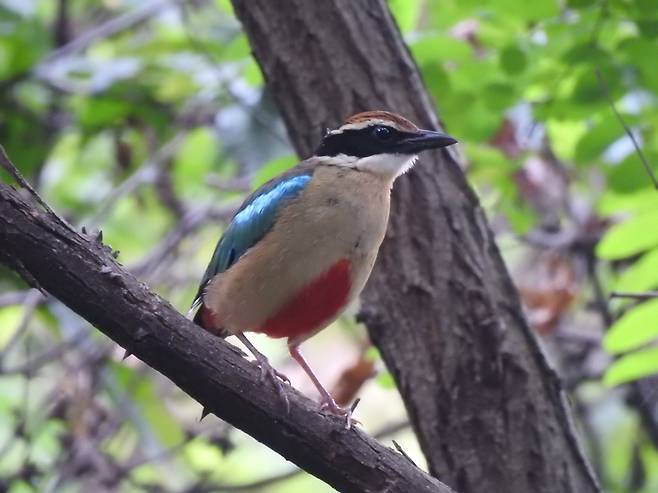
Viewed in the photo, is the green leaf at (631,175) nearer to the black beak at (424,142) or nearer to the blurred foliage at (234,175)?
the blurred foliage at (234,175)

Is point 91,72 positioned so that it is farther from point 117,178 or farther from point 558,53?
point 558,53

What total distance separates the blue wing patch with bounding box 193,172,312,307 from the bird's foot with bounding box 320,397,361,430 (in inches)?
25.2

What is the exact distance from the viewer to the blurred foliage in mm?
4324

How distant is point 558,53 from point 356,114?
35.0 inches

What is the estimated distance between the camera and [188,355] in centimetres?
291

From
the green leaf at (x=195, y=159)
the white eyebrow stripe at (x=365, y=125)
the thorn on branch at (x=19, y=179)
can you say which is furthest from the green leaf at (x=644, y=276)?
the green leaf at (x=195, y=159)

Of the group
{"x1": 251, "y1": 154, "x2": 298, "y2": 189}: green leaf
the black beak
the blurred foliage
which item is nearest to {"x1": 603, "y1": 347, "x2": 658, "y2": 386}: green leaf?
the blurred foliage

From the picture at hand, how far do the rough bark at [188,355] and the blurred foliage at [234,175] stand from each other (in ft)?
4.59

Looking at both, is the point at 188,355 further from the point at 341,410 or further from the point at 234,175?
the point at 234,175

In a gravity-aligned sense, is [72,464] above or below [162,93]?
below

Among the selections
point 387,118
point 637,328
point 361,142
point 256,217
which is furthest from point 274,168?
point 637,328

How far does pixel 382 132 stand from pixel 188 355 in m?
1.64

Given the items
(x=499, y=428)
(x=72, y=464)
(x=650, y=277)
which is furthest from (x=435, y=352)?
(x=72, y=464)

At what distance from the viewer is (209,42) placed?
5.92 m
